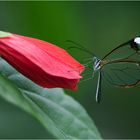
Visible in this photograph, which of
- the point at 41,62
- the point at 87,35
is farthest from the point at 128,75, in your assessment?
the point at 87,35

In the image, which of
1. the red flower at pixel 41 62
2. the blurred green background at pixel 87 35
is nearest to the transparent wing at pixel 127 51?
the red flower at pixel 41 62

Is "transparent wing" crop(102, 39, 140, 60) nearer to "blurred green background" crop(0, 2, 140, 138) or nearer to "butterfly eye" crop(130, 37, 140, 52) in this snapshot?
"butterfly eye" crop(130, 37, 140, 52)

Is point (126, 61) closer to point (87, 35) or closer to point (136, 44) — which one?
point (136, 44)

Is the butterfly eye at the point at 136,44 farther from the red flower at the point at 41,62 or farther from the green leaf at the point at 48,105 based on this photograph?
the green leaf at the point at 48,105

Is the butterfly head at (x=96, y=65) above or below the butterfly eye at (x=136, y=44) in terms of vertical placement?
below

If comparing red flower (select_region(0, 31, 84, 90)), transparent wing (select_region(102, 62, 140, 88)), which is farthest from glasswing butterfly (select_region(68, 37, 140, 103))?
red flower (select_region(0, 31, 84, 90))
